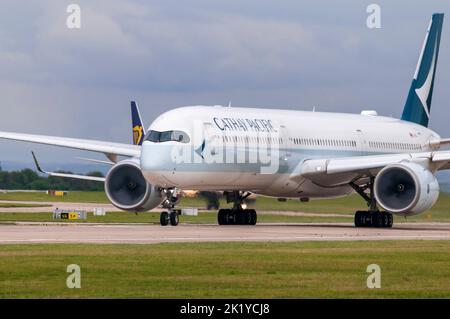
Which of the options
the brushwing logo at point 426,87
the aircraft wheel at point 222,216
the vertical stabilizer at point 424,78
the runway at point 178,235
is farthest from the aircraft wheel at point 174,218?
the brushwing logo at point 426,87

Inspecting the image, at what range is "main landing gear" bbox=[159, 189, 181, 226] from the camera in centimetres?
4338

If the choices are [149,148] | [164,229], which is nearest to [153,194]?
[149,148]

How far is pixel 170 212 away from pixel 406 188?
28.5 ft

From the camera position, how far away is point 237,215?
4806 centimetres

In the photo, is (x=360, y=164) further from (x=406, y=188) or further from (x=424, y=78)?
(x=424, y=78)

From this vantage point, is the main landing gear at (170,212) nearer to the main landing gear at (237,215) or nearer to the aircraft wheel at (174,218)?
the aircraft wheel at (174,218)

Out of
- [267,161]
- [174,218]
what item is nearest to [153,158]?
[174,218]

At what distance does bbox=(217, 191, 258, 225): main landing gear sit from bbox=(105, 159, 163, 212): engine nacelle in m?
2.50

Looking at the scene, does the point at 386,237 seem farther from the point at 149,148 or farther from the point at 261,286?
the point at 261,286

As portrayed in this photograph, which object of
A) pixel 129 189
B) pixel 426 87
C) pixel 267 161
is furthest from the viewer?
pixel 426 87

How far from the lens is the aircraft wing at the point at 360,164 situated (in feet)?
150

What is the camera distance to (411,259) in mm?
27812

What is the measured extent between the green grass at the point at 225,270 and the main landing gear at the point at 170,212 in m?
11.7

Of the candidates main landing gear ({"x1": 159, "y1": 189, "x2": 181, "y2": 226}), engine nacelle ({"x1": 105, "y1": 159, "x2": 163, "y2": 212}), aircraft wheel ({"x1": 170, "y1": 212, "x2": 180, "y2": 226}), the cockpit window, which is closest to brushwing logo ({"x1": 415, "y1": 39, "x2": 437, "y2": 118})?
engine nacelle ({"x1": 105, "y1": 159, "x2": 163, "y2": 212})
